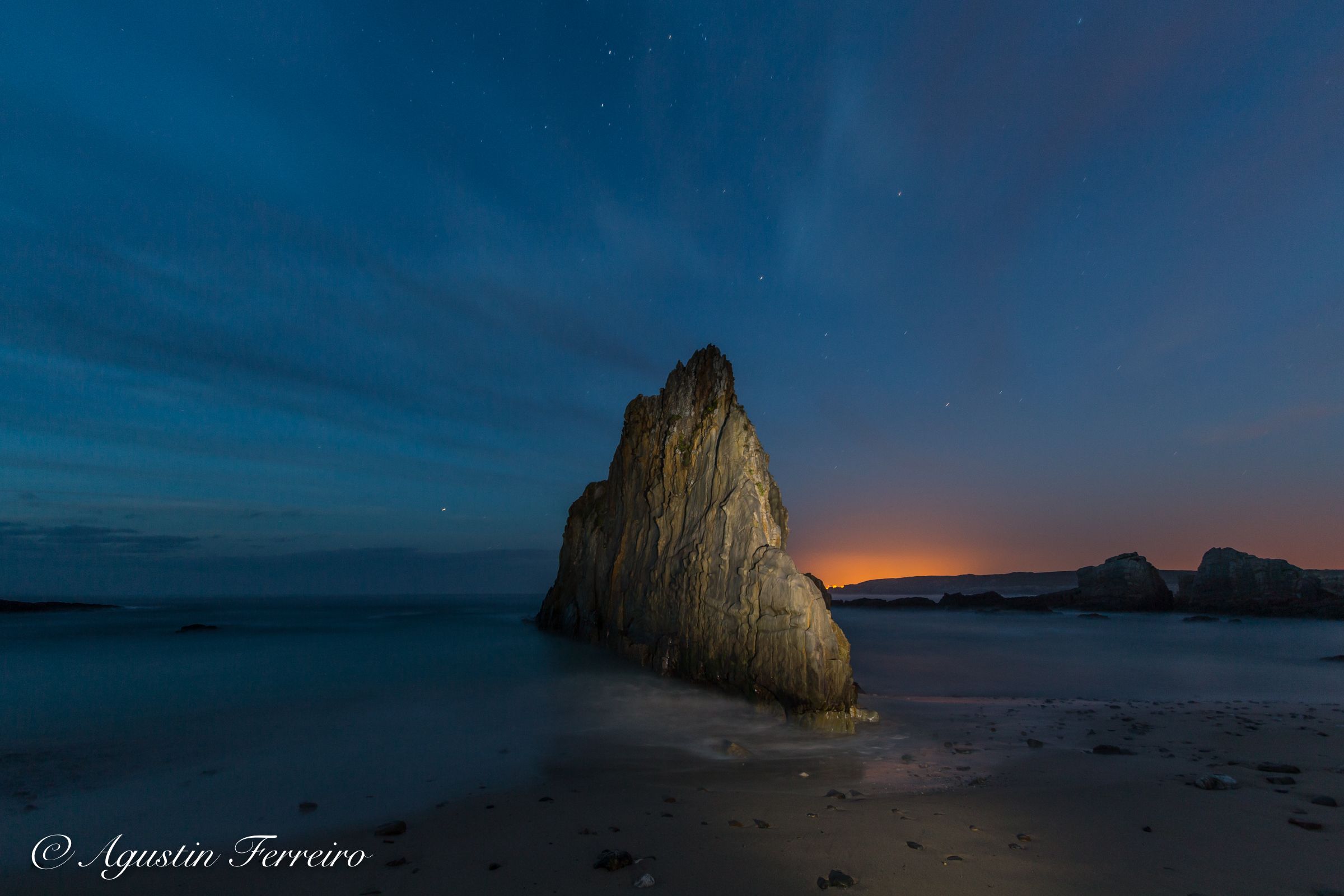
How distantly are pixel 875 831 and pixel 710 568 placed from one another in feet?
30.2

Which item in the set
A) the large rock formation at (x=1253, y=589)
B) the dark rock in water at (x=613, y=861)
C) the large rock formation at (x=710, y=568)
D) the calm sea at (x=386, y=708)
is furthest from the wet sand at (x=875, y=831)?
the large rock formation at (x=1253, y=589)

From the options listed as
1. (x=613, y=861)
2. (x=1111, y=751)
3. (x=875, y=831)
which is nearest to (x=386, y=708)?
(x=613, y=861)

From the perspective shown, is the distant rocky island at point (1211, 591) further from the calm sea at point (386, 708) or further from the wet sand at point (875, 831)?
the wet sand at point (875, 831)

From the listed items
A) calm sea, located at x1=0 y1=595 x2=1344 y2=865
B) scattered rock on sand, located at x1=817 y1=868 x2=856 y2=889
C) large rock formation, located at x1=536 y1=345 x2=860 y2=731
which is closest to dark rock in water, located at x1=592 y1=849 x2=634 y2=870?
scattered rock on sand, located at x1=817 y1=868 x2=856 y2=889

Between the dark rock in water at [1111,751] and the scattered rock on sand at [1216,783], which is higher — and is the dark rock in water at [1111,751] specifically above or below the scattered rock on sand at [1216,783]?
Answer: below

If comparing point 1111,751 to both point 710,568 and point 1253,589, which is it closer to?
point 710,568

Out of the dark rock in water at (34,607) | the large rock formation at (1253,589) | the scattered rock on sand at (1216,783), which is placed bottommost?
the dark rock in water at (34,607)

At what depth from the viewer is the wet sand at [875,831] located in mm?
4926

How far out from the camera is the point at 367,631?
41.4m

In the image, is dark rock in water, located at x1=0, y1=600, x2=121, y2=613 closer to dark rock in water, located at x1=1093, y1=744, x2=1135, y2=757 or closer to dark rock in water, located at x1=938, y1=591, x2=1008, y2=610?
dark rock in water, located at x1=1093, y1=744, x2=1135, y2=757

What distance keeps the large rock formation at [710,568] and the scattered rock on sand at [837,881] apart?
22.4 ft

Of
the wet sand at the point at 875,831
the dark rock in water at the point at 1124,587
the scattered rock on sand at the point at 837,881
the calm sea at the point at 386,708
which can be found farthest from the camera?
the dark rock in water at the point at 1124,587

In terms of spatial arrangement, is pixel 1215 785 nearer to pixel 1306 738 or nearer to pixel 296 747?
pixel 1306 738

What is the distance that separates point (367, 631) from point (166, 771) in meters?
35.4
